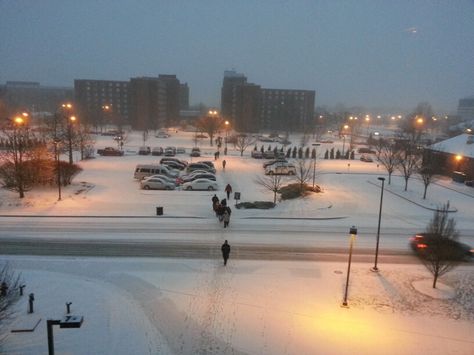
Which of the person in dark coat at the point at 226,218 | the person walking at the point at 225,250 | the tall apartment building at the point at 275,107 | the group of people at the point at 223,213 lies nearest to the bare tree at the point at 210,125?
the tall apartment building at the point at 275,107

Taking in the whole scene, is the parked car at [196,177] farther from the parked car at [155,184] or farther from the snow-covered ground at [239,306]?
the snow-covered ground at [239,306]

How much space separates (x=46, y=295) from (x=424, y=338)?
1262 cm

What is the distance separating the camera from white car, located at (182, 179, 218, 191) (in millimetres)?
31281

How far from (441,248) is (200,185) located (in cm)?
1972

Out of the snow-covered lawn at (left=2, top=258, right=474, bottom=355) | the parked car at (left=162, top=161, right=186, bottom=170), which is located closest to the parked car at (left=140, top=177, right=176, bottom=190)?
the parked car at (left=162, top=161, right=186, bottom=170)

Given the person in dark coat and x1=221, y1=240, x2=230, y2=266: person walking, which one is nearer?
x1=221, y1=240, x2=230, y2=266: person walking

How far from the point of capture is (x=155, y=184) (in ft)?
101

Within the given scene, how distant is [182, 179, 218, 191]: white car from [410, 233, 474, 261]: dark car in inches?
656

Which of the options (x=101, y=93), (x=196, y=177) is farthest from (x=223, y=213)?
(x=101, y=93)

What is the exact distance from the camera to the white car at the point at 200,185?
1232 inches

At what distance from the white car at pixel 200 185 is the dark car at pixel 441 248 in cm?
1667

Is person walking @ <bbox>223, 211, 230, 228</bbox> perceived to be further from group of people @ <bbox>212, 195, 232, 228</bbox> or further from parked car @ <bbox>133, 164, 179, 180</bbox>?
parked car @ <bbox>133, 164, 179, 180</bbox>

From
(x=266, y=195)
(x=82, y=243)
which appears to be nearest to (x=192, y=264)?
(x=82, y=243)

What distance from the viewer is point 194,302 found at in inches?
533
